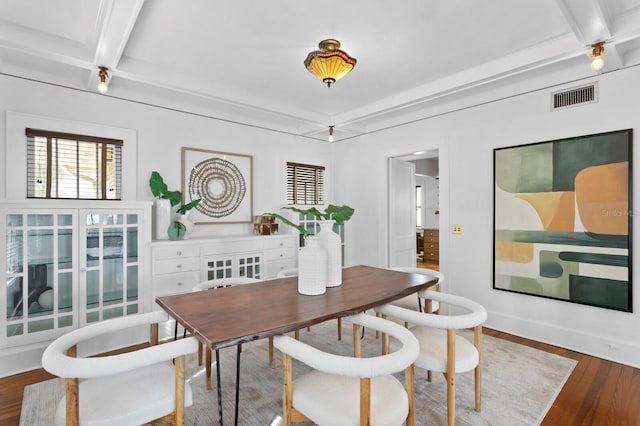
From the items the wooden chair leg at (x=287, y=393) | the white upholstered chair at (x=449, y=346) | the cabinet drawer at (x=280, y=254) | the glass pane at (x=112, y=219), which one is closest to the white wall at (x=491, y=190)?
the cabinet drawer at (x=280, y=254)

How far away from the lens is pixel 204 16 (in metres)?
2.24

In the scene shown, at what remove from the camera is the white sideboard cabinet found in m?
3.24

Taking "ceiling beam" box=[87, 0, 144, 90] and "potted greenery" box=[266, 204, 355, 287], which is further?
"potted greenery" box=[266, 204, 355, 287]

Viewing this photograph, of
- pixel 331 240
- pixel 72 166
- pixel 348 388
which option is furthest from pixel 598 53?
pixel 72 166

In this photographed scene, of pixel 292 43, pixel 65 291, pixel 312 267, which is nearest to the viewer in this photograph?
pixel 312 267

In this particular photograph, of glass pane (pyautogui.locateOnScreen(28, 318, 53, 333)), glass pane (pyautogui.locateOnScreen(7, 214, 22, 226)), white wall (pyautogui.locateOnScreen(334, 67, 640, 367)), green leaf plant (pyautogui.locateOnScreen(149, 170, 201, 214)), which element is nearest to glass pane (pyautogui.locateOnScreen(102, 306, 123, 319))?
glass pane (pyautogui.locateOnScreen(28, 318, 53, 333))

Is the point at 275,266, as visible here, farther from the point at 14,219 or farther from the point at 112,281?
the point at 14,219

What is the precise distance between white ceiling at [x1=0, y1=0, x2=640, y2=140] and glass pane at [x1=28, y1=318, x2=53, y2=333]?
209 centimetres

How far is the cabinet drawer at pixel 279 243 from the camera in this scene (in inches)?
160

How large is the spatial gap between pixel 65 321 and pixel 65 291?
256 millimetres

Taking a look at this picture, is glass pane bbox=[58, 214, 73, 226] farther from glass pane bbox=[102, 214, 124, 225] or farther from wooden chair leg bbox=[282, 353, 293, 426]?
wooden chair leg bbox=[282, 353, 293, 426]

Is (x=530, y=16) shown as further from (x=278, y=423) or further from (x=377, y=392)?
(x=278, y=423)

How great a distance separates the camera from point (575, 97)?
9.75 feet

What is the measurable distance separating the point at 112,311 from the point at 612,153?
459 centimetres
